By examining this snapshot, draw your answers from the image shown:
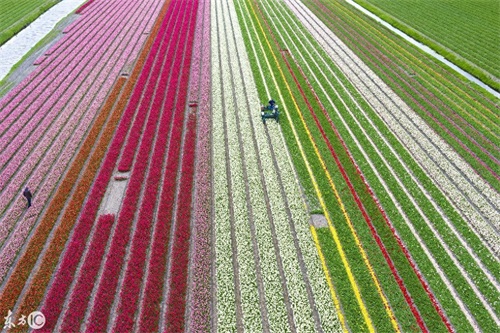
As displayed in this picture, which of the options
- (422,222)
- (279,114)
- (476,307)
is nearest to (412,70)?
(279,114)

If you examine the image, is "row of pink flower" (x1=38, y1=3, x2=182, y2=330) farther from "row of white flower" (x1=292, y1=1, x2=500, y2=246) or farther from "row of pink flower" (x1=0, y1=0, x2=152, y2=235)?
"row of white flower" (x1=292, y1=1, x2=500, y2=246)

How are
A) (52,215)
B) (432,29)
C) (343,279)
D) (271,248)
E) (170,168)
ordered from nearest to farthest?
(343,279) → (271,248) → (52,215) → (170,168) → (432,29)

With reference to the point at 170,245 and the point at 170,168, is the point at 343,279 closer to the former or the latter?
the point at 170,245

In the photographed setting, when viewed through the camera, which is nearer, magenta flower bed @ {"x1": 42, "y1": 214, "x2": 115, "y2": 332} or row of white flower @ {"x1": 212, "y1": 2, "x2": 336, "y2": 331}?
magenta flower bed @ {"x1": 42, "y1": 214, "x2": 115, "y2": 332}

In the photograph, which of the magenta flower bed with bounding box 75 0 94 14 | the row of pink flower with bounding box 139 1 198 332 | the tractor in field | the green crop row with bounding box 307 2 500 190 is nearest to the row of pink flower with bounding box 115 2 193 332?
the row of pink flower with bounding box 139 1 198 332

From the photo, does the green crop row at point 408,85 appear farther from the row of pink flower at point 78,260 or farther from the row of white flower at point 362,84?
the row of pink flower at point 78,260

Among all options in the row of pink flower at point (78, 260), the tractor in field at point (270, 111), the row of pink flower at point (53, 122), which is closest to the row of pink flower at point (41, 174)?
the row of pink flower at point (53, 122)
